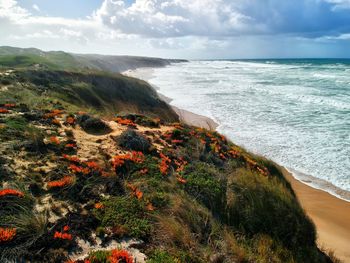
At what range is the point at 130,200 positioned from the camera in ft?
18.8

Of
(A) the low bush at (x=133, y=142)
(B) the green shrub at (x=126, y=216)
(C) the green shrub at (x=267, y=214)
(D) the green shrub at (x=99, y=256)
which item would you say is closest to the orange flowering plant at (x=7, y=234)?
(D) the green shrub at (x=99, y=256)

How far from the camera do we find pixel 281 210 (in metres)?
7.17

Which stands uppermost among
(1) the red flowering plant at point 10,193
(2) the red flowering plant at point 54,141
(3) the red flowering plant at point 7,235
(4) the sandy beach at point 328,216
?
(2) the red flowering plant at point 54,141

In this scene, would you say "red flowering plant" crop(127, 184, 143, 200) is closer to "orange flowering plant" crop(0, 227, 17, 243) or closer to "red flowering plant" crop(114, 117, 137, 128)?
"orange flowering plant" crop(0, 227, 17, 243)

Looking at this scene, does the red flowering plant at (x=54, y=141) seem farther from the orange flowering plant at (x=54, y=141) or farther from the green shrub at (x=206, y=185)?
the green shrub at (x=206, y=185)

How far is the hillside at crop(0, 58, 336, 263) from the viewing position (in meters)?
4.48

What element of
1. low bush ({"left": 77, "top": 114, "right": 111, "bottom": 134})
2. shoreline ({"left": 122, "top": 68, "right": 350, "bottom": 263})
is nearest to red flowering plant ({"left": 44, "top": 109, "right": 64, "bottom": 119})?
low bush ({"left": 77, "top": 114, "right": 111, "bottom": 134})

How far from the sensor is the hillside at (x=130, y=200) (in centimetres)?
448

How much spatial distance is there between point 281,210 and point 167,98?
28268mm

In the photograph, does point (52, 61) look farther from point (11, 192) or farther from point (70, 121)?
point (11, 192)

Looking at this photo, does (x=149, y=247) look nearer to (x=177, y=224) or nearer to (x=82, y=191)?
(x=177, y=224)

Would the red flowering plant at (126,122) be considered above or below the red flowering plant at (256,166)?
above

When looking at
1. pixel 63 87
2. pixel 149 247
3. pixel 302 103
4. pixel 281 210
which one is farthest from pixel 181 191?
pixel 302 103

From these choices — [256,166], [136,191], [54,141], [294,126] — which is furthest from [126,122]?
[294,126]
